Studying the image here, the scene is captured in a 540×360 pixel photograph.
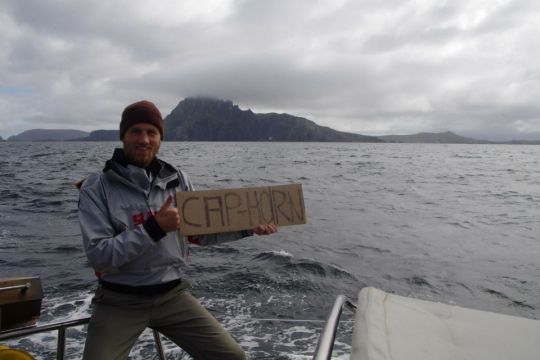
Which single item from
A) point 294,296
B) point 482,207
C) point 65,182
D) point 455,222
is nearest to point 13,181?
point 65,182

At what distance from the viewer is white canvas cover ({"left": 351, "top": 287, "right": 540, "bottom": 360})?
208 cm

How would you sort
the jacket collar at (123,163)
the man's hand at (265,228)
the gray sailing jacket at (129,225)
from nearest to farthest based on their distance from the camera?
the gray sailing jacket at (129,225) < the jacket collar at (123,163) < the man's hand at (265,228)

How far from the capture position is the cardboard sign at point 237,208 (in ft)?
10.8

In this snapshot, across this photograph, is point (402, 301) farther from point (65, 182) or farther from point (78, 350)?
point (65, 182)

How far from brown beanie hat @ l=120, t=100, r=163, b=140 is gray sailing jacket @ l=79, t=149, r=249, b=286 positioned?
0.26 m

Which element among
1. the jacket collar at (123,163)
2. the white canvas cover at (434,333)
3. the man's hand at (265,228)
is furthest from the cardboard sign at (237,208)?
the white canvas cover at (434,333)

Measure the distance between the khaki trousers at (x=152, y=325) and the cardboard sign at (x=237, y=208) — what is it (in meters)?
0.72

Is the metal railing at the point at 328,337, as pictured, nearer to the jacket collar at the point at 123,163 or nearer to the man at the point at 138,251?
the man at the point at 138,251

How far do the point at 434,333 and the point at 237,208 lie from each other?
74.1 inches

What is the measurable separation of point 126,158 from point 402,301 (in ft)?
8.25

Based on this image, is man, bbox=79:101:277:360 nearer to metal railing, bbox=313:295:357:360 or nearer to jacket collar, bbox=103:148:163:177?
jacket collar, bbox=103:148:163:177

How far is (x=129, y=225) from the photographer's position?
3250 mm

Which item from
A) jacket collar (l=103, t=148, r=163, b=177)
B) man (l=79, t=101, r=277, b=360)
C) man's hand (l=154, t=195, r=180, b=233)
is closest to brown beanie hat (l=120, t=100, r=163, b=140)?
man (l=79, t=101, r=277, b=360)

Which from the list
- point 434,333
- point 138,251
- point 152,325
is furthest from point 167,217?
point 434,333
